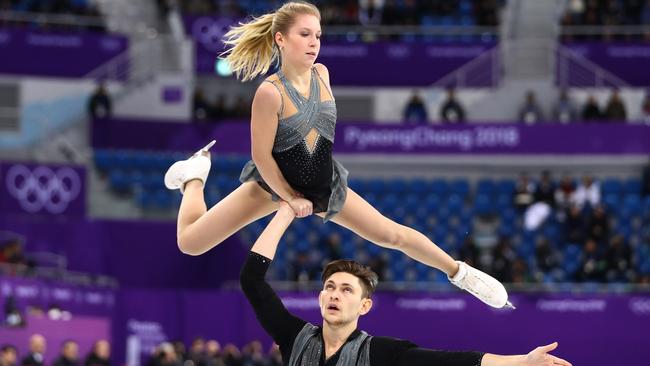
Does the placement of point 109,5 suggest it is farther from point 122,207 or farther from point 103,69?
point 122,207

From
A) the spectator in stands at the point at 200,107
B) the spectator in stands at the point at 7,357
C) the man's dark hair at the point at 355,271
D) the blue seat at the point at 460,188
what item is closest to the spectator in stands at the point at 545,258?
the blue seat at the point at 460,188

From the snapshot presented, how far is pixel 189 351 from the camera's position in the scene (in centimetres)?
1941

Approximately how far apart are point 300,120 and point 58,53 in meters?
20.8

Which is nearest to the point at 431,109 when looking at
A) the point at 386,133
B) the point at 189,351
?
the point at 386,133

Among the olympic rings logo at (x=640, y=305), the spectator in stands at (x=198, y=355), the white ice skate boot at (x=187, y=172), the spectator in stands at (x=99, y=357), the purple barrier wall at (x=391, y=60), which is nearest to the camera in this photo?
the white ice skate boot at (x=187, y=172)

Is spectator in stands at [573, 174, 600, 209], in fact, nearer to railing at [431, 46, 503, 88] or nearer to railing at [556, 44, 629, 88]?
railing at [556, 44, 629, 88]

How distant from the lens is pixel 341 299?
5801 mm

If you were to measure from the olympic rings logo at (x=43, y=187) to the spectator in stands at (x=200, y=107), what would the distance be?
10.3ft

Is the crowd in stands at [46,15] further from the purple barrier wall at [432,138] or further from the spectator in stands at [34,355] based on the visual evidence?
the spectator in stands at [34,355]

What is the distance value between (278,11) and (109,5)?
884 inches

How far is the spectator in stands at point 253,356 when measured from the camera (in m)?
18.2

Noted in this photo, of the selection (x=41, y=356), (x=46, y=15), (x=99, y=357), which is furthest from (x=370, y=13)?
(x=41, y=356)

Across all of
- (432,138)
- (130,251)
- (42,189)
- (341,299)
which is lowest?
(130,251)

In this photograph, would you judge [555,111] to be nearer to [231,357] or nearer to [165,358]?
[231,357]
